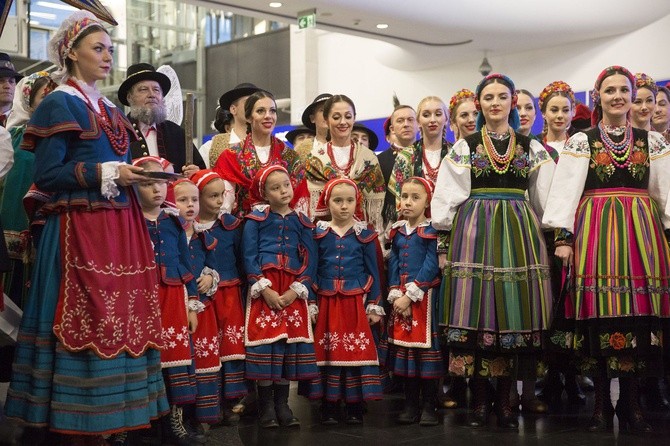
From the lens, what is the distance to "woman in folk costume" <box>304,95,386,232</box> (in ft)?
17.5

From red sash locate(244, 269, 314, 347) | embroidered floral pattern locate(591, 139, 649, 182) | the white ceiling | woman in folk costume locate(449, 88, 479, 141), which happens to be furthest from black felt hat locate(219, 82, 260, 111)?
the white ceiling

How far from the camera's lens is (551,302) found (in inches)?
183

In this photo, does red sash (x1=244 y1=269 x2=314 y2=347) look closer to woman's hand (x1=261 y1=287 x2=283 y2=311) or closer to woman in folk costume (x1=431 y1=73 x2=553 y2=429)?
woman's hand (x1=261 y1=287 x2=283 y2=311)

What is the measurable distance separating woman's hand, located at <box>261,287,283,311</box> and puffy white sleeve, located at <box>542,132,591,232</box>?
4.56 feet

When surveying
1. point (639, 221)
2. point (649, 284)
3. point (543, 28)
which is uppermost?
point (543, 28)

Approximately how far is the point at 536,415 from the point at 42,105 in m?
2.97

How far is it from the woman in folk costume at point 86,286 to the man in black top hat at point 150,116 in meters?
1.04

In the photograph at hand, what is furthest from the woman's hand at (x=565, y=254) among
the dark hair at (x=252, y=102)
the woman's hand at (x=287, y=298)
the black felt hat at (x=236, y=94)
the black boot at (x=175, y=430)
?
the black felt hat at (x=236, y=94)

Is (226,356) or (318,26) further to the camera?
(318,26)

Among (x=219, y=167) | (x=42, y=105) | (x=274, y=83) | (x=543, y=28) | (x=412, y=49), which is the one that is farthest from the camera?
(x=274, y=83)

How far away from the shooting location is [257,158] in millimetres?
5059

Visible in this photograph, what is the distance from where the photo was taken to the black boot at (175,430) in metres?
4.14

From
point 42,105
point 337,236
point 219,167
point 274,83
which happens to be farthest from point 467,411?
point 274,83

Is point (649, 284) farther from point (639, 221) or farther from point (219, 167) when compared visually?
point (219, 167)
